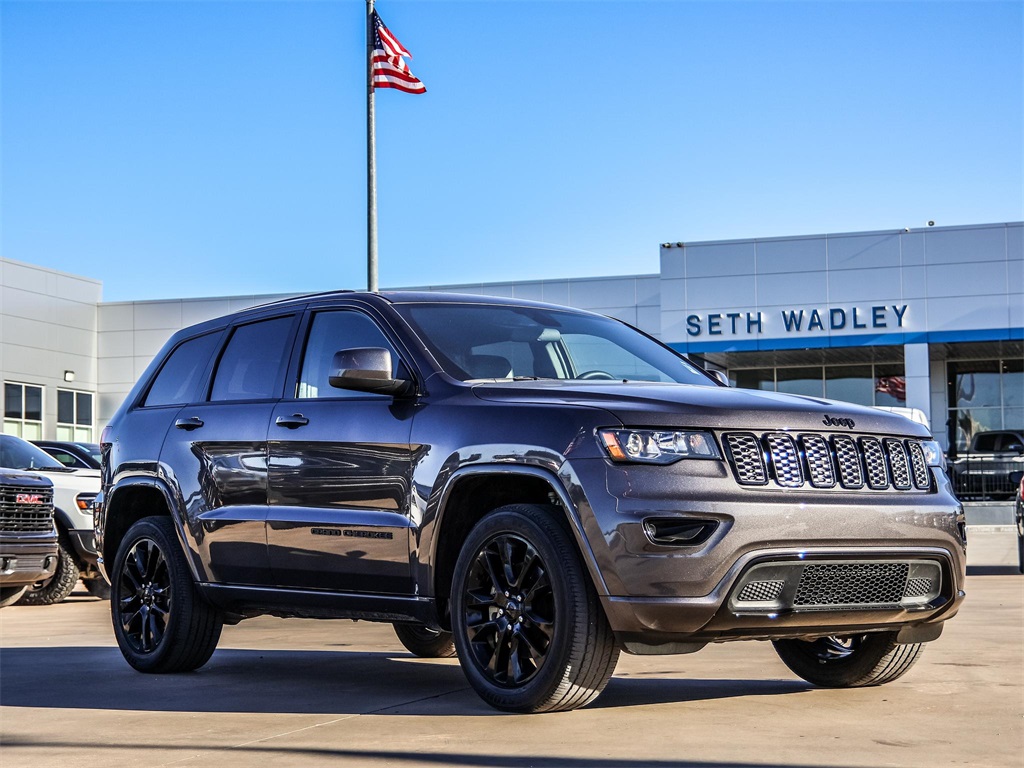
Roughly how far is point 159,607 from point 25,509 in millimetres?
4947

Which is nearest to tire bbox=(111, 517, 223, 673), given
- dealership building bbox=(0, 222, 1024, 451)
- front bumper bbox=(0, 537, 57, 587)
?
front bumper bbox=(0, 537, 57, 587)

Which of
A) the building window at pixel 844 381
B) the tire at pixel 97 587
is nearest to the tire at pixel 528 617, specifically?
the tire at pixel 97 587

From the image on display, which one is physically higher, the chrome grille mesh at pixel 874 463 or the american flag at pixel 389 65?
the american flag at pixel 389 65

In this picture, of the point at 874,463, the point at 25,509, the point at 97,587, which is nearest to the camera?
the point at 874,463

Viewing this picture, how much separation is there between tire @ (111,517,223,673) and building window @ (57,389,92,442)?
40.0m

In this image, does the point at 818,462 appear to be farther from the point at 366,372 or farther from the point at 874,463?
the point at 366,372

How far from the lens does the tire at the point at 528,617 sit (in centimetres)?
565

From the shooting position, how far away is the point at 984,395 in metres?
40.9

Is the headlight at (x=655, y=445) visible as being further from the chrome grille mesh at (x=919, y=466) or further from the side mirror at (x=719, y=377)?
the side mirror at (x=719, y=377)

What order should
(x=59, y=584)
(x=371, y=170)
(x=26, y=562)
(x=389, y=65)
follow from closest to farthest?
(x=26, y=562) < (x=59, y=584) < (x=371, y=170) < (x=389, y=65)

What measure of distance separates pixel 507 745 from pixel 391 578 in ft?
4.49

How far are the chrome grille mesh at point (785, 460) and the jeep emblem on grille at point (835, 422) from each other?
8.7 inches

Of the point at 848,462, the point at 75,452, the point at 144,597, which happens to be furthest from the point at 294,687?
the point at 75,452

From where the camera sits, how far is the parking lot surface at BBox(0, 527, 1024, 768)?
16.8 feet
